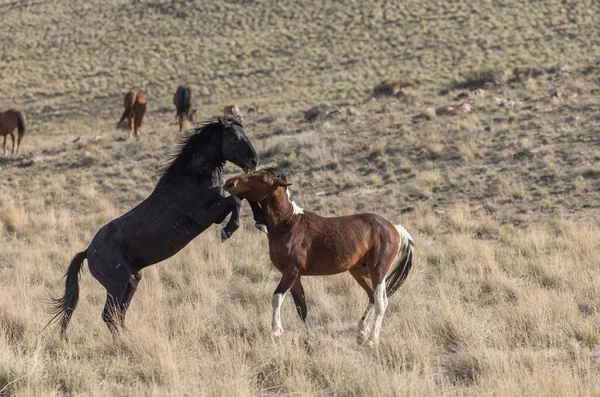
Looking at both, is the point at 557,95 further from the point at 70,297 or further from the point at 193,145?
the point at 70,297

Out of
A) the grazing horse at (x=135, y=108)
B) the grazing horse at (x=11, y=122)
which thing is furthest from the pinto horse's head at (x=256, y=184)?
the grazing horse at (x=11, y=122)

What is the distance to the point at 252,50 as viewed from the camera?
1829 inches

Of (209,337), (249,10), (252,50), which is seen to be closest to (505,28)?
(252,50)

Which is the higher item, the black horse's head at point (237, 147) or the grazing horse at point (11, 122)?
the black horse's head at point (237, 147)

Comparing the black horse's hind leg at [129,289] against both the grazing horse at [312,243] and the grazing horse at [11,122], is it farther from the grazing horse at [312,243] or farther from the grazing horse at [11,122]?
the grazing horse at [11,122]

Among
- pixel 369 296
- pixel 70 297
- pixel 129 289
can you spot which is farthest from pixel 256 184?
pixel 70 297

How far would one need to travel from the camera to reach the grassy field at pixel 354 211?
5.41 m

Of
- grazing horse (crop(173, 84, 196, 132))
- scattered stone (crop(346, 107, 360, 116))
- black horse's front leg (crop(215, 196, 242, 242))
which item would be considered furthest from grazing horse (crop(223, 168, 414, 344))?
grazing horse (crop(173, 84, 196, 132))

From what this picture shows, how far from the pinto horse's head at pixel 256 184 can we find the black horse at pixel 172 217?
1.24 feet

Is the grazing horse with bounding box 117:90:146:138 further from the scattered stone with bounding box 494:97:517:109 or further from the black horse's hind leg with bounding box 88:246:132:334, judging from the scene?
the black horse's hind leg with bounding box 88:246:132:334

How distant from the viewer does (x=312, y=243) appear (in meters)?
6.16

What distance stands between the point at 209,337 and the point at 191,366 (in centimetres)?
120

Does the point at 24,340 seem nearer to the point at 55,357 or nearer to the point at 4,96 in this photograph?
the point at 55,357

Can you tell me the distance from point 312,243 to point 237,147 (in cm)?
113
